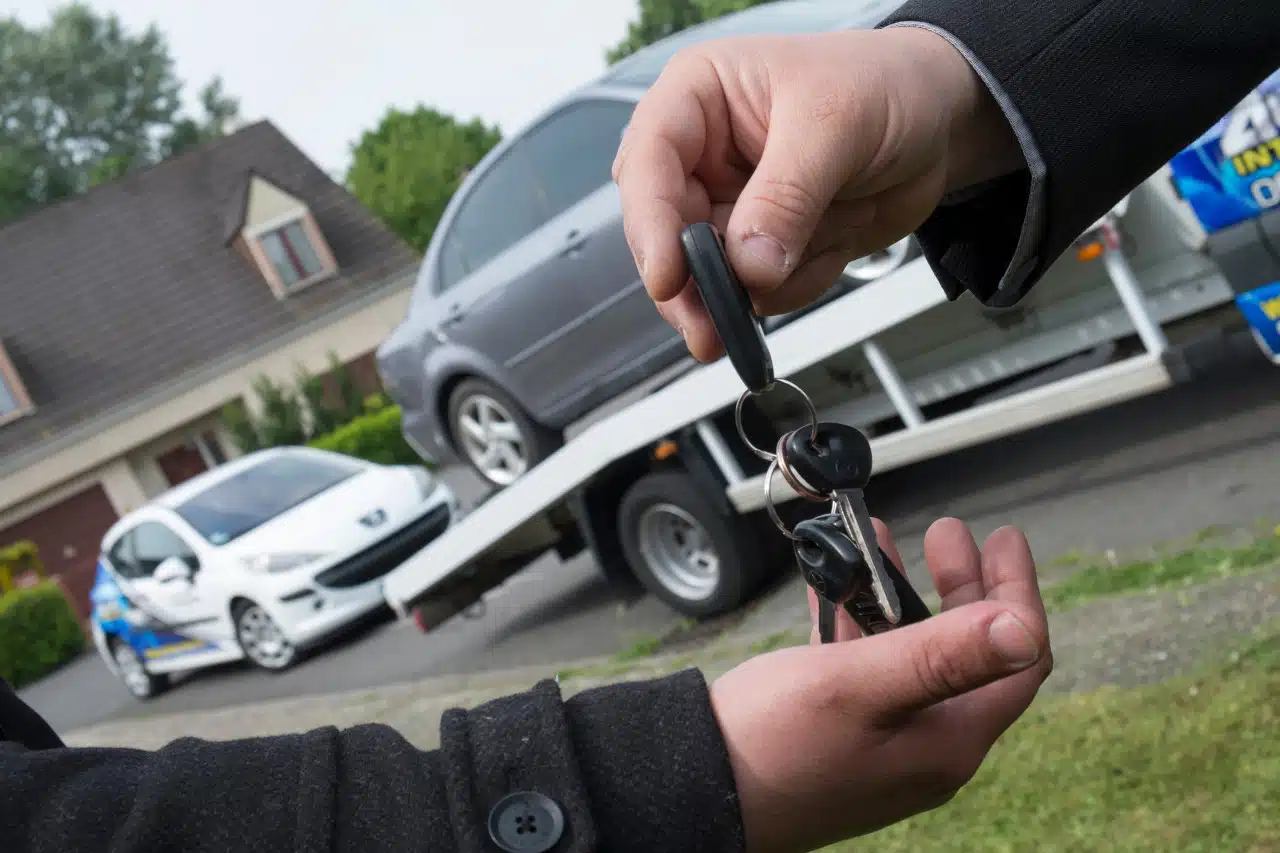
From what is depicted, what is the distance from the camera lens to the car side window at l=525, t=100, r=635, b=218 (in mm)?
6711

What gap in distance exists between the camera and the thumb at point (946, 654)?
3.68ft

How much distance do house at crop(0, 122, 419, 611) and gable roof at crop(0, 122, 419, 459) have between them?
0.03 metres

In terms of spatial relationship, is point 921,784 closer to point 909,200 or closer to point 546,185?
point 909,200

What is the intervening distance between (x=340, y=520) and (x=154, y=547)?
200 centimetres

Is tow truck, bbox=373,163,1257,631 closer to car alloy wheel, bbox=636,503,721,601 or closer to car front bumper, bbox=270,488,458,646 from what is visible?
car alloy wheel, bbox=636,503,721,601

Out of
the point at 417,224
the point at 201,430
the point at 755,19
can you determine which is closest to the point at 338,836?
the point at 755,19

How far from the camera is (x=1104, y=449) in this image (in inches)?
263

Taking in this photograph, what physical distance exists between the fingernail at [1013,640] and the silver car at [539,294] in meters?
5.09

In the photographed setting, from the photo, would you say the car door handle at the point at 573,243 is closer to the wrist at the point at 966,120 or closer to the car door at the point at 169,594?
the wrist at the point at 966,120

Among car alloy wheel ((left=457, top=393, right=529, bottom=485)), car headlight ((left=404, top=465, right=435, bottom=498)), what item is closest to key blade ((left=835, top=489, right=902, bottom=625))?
car alloy wheel ((left=457, top=393, right=529, bottom=485))

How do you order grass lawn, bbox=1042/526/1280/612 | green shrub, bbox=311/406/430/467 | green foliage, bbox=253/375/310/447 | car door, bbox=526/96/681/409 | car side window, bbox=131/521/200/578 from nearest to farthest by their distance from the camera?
grass lawn, bbox=1042/526/1280/612, car door, bbox=526/96/681/409, car side window, bbox=131/521/200/578, green shrub, bbox=311/406/430/467, green foliage, bbox=253/375/310/447

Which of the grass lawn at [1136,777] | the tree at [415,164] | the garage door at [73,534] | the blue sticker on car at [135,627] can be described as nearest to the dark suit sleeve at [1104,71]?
the grass lawn at [1136,777]

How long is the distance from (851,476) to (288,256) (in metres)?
29.3

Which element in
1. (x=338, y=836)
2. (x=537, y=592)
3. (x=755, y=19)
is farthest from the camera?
(x=537, y=592)
